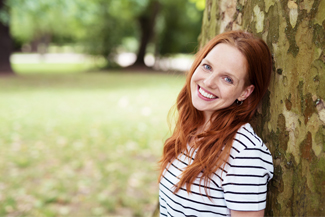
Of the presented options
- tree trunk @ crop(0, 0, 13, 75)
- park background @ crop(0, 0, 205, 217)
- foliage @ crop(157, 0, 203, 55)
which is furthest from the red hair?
foliage @ crop(157, 0, 203, 55)

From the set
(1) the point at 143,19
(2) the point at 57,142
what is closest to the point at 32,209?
(2) the point at 57,142

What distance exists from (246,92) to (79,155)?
14.8 feet

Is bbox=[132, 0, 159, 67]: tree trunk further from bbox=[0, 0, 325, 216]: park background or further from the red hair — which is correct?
the red hair

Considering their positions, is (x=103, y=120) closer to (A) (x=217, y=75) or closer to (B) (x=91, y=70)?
(A) (x=217, y=75)

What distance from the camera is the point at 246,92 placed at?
4.84 feet

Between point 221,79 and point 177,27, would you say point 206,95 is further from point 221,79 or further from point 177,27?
point 177,27

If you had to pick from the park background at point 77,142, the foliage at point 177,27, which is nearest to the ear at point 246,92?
A: the park background at point 77,142

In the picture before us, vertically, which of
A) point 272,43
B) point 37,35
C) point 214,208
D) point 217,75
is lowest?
point 37,35

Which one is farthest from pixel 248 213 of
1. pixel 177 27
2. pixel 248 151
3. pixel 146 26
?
pixel 177 27

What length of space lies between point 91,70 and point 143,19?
5.76 m

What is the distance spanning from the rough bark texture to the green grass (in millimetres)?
695

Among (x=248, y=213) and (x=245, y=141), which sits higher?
(x=245, y=141)

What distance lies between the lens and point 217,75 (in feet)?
4.76

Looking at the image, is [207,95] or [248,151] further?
[207,95]
